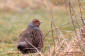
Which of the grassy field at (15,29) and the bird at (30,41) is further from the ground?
the bird at (30,41)

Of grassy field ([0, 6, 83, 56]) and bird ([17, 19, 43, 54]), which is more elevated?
bird ([17, 19, 43, 54])

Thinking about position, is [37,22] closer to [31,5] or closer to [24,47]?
[24,47]

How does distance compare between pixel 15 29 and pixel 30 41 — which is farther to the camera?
pixel 15 29

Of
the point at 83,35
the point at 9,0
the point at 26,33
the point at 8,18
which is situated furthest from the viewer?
the point at 9,0

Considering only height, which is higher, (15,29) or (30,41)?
(30,41)

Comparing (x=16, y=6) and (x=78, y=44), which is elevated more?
(x=78, y=44)

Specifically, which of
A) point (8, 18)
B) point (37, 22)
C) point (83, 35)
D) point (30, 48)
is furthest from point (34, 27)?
point (8, 18)

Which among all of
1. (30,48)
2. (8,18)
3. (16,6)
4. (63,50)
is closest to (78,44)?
(63,50)

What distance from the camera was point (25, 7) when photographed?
21766 mm

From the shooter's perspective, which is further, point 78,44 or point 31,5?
point 31,5

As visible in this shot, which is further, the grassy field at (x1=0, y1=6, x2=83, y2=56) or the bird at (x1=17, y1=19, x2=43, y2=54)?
the grassy field at (x1=0, y1=6, x2=83, y2=56)

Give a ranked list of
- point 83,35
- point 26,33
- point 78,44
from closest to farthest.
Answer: point 78,44 < point 83,35 < point 26,33

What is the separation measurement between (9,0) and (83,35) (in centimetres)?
1481

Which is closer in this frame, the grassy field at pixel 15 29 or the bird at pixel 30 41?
the bird at pixel 30 41
